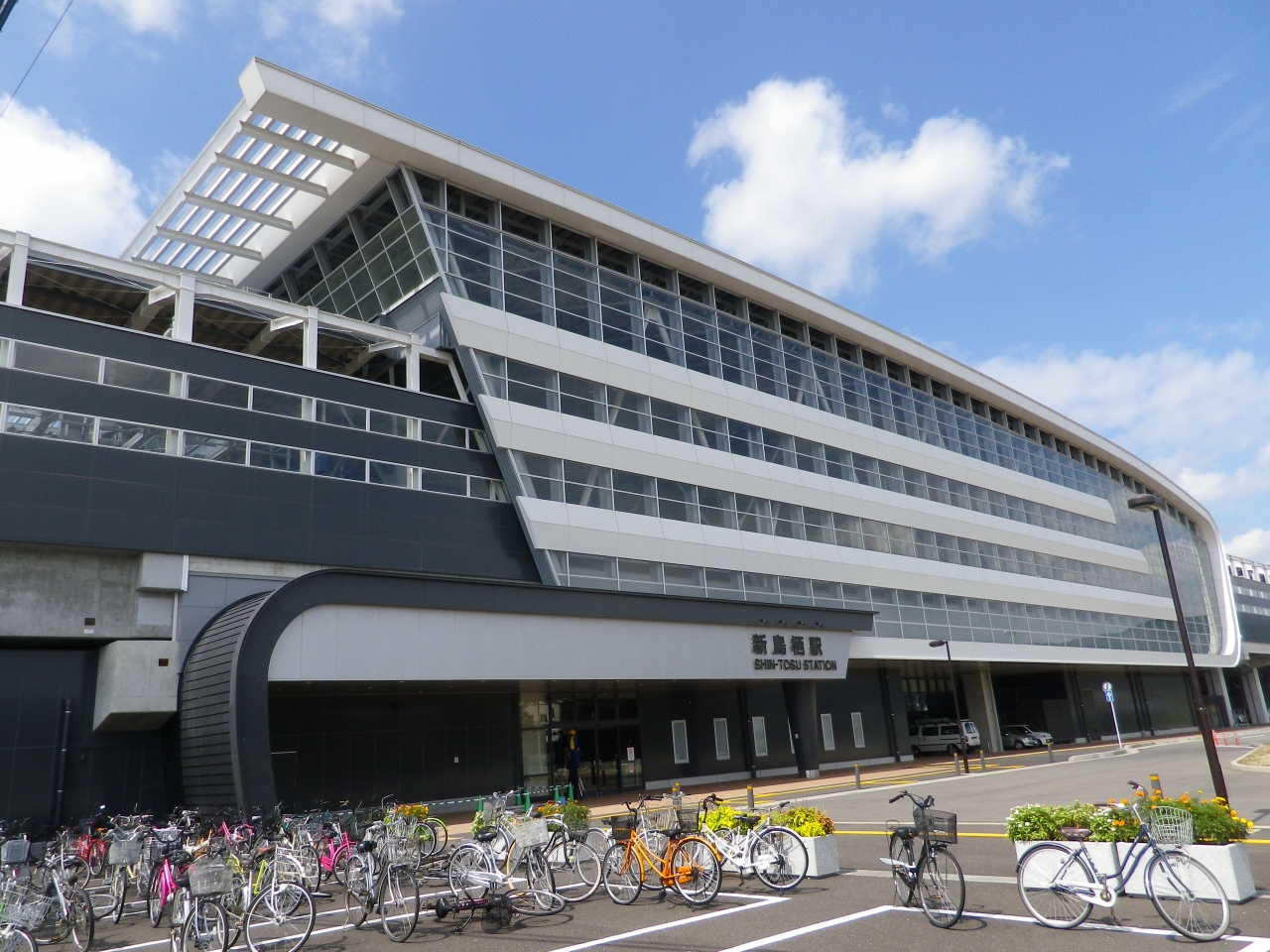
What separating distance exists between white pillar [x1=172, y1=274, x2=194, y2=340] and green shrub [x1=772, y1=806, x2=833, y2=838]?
71.4 ft

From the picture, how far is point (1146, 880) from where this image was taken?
943 cm

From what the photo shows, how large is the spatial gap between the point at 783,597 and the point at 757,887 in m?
25.8

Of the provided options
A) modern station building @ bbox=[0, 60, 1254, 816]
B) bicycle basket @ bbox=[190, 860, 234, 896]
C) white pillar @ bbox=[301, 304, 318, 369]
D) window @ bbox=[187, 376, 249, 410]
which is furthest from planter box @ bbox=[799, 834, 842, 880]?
white pillar @ bbox=[301, 304, 318, 369]

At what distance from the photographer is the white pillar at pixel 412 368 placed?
30.6m

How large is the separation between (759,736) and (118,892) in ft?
91.4

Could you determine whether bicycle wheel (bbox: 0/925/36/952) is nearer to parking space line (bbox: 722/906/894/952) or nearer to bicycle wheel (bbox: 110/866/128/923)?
bicycle wheel (bbox: 110/866/128/923)

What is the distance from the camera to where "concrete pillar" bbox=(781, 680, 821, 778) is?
3497 centimetres

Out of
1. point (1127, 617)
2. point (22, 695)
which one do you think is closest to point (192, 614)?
point (22, 695)

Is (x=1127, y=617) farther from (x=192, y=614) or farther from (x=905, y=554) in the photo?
(x=192, y=614)

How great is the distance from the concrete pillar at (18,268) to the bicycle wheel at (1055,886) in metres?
25.8

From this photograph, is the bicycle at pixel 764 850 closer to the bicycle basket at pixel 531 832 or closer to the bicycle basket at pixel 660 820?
the bicycle basket at pixel 660 820

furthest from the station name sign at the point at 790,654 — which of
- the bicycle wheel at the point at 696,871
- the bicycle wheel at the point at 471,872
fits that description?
the bicycle wheel at the point at 471,872

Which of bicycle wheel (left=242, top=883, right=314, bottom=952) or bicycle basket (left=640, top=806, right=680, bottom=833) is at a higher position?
bicycle basket (left=640, top=806, right=680, bottom=833)

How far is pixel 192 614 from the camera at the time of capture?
23844 mm
